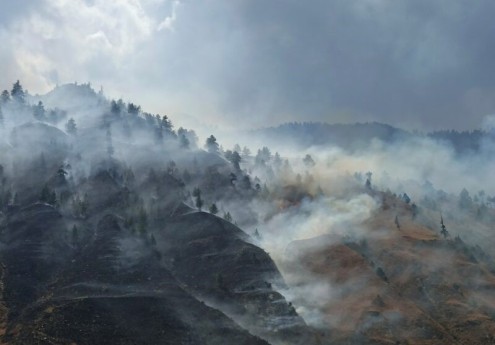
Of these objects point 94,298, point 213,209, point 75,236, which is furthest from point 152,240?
point 94,298

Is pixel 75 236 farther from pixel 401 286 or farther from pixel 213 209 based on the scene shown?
pixel 401 286

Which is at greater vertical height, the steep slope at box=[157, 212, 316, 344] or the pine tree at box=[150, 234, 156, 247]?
the pine tree at box=[150, 234, 156, 247]

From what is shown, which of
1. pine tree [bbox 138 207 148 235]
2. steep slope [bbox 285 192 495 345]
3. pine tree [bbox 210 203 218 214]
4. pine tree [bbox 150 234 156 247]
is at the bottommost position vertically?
steep slope [bbox 285 192 495 345]

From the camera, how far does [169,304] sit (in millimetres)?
125625

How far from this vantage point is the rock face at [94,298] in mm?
111438

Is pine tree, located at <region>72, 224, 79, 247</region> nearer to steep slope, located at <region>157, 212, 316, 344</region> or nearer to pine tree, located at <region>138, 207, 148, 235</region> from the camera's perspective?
pine tree, located at <region>138, 207, 148, 235</region>

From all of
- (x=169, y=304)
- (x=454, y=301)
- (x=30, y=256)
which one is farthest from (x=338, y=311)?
(x=30, y=256)

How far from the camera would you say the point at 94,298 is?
121875 mm

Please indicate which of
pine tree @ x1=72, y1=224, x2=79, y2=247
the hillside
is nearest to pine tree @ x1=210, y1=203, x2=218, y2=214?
the hillside

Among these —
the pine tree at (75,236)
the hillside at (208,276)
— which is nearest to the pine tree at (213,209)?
the hillside at (208,276)

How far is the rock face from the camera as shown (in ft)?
366

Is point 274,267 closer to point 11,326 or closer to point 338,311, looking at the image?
point 338,311

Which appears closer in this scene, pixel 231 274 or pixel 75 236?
pixel 231 274

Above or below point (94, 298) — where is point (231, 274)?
above
